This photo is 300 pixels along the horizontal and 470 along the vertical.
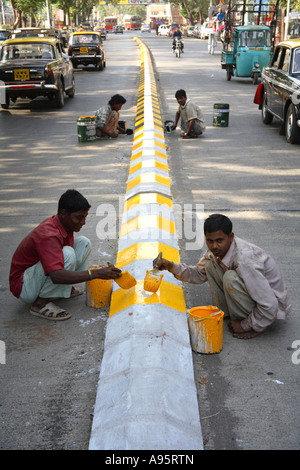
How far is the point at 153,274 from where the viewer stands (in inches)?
181

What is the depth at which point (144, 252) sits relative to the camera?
5770mm

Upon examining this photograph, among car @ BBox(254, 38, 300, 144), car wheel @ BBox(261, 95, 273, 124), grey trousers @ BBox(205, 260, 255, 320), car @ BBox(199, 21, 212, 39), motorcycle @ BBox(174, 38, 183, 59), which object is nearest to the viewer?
grey trousers @ BBox(205, 260, 255, 320)

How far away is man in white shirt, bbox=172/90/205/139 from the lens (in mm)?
11523

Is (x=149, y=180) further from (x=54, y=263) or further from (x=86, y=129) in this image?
(x=54, y=263)

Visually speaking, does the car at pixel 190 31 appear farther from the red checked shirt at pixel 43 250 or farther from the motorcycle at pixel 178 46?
the red checked shirt at pixel 43 250

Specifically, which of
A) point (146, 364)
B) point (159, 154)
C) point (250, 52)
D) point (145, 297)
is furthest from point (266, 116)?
point (146, 364)

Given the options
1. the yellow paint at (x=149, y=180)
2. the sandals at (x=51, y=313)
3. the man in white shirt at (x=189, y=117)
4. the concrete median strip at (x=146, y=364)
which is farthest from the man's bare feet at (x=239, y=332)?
the man in white shirt at (x=189, y=117)

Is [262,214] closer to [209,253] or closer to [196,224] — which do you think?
[196,224]

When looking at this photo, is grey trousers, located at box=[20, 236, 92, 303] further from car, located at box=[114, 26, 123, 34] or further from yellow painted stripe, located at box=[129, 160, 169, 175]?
car, located at box=[114, 26, 123, 34]

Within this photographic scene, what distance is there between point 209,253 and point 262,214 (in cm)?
288

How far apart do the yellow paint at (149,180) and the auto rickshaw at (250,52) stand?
14183 mm

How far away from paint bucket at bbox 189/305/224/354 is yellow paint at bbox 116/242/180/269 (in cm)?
150

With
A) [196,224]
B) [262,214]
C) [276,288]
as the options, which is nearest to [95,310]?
[276,288]

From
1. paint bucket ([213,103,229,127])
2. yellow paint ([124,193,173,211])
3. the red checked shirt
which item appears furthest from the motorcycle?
the red checked shirt
